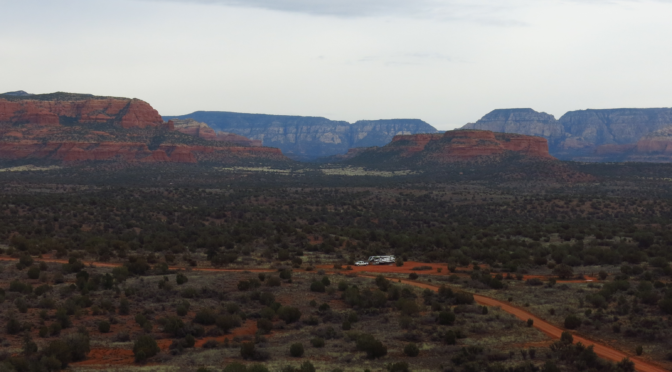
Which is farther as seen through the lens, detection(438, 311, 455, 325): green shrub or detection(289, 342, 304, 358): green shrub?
detection(438, 311, 455, 325): green shrub

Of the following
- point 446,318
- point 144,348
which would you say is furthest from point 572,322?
point 144,348

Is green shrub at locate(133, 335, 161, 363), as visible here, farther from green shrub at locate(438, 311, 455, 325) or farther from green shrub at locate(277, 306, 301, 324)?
green shrub at locate(438, 311, 455, 325)

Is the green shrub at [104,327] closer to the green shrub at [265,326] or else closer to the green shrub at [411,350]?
the green shrub at [265,326]

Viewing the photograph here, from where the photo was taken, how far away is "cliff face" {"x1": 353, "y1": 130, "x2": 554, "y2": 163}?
496 ft

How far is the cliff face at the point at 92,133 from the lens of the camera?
134m

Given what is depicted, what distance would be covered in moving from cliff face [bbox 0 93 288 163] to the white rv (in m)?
108

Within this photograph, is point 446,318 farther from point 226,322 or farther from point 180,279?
point 180,279

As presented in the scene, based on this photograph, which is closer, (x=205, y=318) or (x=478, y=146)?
(x=205, y=318)

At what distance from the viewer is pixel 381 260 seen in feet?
124

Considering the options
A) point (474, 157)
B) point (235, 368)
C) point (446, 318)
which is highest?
point (474, 157)

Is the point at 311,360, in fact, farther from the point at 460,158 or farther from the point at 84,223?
the point at 460,158

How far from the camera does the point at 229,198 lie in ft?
253

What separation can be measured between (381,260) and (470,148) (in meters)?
120

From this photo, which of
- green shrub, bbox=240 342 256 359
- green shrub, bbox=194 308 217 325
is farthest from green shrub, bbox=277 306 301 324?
green shrub, bbox=240 342 256 359
